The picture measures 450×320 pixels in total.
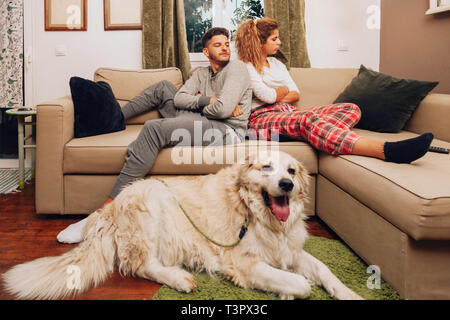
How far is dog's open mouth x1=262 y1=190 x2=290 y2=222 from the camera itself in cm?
135

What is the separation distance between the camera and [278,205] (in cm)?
136

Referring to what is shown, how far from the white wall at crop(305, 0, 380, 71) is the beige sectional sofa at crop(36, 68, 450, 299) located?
0.54 meters

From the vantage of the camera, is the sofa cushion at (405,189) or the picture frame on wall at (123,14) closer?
the sofa cushion at (405,189)

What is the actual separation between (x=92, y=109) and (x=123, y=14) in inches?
59.5

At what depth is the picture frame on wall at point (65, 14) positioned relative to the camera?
3.36 metres

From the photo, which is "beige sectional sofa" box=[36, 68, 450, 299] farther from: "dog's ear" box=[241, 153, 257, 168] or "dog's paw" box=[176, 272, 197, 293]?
"dog's paw" box=[176, 272, 197, 293]

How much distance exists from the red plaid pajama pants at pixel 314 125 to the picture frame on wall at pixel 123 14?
1.68 m

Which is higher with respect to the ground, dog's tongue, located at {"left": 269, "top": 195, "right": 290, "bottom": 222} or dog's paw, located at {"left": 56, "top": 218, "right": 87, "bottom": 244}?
dog's tongue, located at {"left": 269, "top": 195, "right": 290, "bottom": 222}

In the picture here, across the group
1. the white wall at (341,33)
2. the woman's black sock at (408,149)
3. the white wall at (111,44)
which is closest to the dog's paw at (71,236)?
the woman's black sock at (408,149)

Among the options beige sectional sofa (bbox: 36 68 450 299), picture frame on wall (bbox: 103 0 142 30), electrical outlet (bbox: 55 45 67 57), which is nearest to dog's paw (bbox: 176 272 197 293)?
beige sectional sofa (bbox: 36 68 450 299)

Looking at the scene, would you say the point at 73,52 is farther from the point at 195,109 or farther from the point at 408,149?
the point at 408,149

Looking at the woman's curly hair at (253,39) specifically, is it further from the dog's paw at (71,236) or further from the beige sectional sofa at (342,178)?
the dog's paw at (71,236)

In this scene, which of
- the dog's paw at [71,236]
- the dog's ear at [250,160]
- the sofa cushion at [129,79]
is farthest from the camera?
the sofa cushion at [129,79]

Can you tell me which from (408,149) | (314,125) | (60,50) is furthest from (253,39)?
(60,50)
